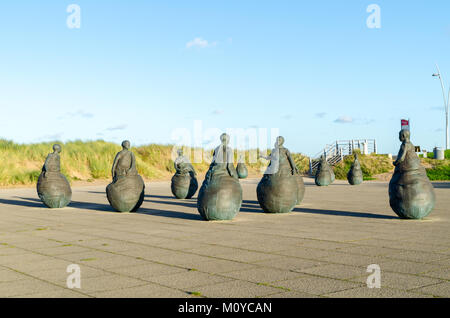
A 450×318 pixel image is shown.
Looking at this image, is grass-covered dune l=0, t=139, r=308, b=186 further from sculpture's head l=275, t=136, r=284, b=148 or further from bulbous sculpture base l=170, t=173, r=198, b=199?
sculpture's head l=275, t=136, r=284, b=148

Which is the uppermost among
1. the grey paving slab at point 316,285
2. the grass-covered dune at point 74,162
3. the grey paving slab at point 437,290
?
the grass-covered dune at point 74,162

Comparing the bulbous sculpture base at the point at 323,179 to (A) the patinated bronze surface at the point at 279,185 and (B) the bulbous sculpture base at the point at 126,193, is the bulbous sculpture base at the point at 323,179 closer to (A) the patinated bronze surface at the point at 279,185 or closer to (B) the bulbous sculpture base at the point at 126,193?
(A) the patinated bronze surface at the point at 279,185

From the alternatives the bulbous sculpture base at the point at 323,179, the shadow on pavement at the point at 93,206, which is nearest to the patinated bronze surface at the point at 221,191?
the shadow on pavement at the point at 93,206

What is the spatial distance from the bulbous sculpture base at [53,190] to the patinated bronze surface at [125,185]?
8.56ft

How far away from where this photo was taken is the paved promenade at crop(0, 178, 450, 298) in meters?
5.88

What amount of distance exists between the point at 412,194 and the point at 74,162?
99.0ft

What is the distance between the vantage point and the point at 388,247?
8.56 meters

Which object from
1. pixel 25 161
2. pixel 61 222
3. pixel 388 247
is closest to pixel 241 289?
pixel 388 247

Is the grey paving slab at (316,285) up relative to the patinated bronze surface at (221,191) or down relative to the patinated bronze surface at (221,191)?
down

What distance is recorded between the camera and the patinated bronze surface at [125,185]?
577 inches

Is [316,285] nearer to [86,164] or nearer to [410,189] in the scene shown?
[410,189]

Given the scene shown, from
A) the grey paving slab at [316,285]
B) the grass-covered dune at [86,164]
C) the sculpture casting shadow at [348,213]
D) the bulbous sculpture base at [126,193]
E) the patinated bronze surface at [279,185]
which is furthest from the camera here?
the grass-covered dune at [86,164]

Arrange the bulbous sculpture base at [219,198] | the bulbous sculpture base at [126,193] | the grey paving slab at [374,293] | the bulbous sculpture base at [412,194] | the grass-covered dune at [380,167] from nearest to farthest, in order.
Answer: the grey paving slab at [374,293], the bulbous sculpture base at [412,194], the bulbous sculpture base at [219,198], the bulbous sculpture base at [126,193], the grass-covered dune at [380,167]
